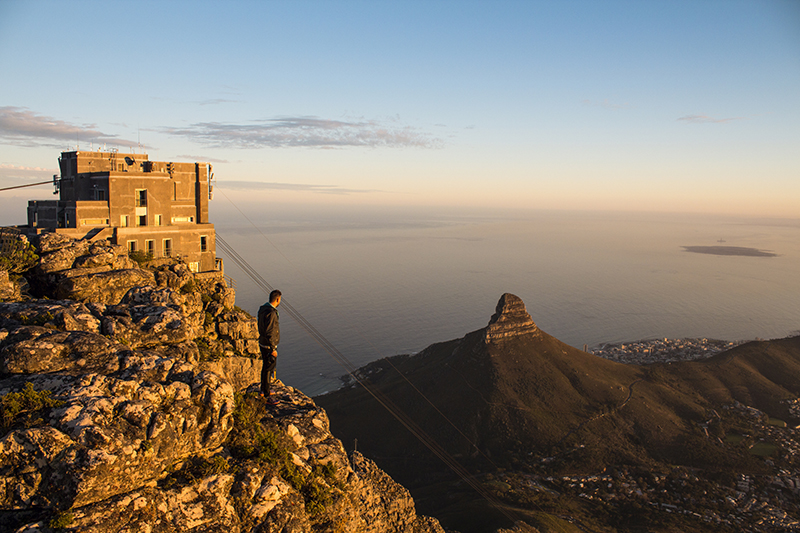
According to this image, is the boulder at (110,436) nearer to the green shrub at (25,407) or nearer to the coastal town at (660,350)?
the green shrub at (25,407)

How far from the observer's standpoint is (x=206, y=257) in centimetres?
3738

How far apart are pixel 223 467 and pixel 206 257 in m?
31.3

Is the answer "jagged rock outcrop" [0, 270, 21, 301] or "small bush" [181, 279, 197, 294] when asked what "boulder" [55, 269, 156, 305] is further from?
"small bush" [181, 279, 197, 294]

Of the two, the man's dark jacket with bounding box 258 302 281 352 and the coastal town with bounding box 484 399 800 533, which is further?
the coastal town with bounding box 484 399 800 533

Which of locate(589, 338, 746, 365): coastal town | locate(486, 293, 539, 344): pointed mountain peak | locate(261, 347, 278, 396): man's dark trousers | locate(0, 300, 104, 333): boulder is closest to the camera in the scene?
locate(0, 300, 104, 333): boulder

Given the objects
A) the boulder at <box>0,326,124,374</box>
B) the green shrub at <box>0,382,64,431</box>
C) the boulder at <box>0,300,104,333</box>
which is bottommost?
the green shrub at <box>0,382,64,431</box>

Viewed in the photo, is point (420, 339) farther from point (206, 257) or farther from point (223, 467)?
point (223, 467)

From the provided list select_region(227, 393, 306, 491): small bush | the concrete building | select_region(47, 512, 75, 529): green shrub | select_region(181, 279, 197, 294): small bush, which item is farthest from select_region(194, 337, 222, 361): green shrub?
the concrete building

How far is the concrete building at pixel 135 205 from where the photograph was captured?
32.4m

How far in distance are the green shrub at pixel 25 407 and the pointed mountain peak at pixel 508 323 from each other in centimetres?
7779

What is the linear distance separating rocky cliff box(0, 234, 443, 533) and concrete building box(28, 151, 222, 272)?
852 inches

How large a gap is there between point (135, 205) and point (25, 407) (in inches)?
1215

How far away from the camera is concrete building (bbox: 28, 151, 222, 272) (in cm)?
3244

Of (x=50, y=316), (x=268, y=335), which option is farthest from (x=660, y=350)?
(x=50, y=316)
